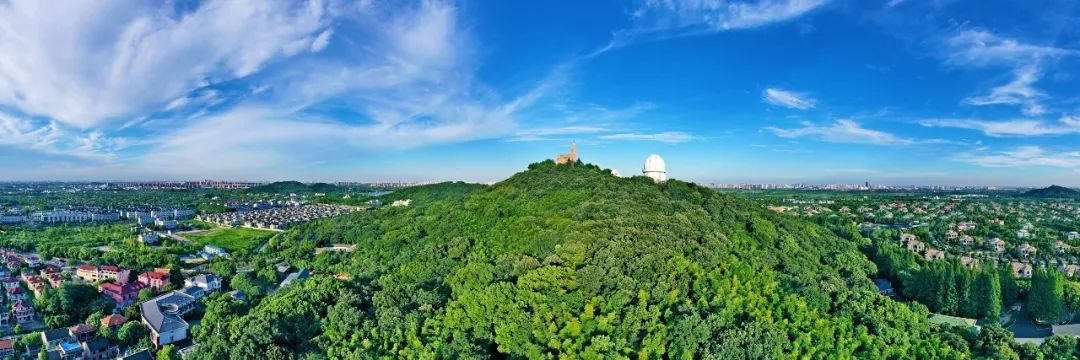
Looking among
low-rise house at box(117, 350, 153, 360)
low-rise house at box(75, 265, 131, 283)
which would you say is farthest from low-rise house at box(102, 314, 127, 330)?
low-rise house at box(75, 265, 131, 283)

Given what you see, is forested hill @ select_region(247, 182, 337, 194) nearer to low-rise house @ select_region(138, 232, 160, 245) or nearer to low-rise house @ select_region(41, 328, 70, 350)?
low-rise house @ select_region(138, 232, 160, 245)

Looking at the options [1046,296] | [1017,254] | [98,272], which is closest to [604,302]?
[1046,296]

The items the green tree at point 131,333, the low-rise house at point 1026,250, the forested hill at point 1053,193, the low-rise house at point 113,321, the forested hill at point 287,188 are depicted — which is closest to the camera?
the green tree at point 131,333

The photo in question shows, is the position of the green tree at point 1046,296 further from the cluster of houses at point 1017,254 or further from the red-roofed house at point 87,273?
the red-roofed house at point 87,273

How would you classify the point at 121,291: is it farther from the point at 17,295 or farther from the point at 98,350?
the point at 98,350

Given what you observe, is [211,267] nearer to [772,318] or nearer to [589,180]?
[589,180]

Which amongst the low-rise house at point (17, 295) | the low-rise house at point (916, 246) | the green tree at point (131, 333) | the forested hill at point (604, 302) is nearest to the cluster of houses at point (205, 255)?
the low-rise house at point (17, 295)

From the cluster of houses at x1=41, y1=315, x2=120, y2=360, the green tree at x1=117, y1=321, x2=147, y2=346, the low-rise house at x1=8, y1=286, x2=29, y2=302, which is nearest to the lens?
the cluster of houses at x1=41, y1=315, x2=120, y2=360
